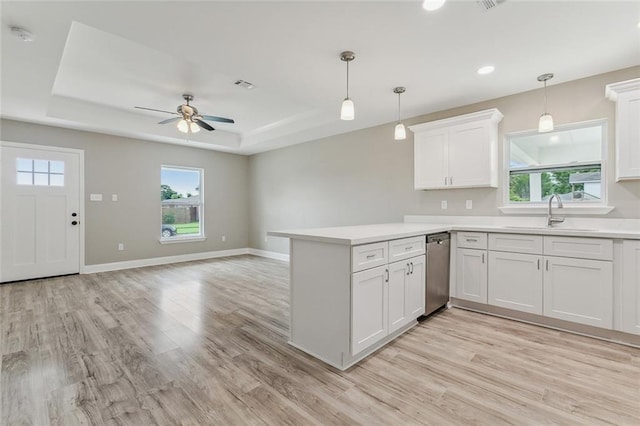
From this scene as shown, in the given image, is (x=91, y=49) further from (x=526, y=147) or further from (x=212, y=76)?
(x=526, y=147)

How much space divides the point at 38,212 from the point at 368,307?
18.2 feet

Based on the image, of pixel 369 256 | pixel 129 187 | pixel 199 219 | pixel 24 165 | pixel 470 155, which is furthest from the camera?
pixel 199 219

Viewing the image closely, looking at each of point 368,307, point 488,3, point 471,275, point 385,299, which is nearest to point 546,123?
point 488,3

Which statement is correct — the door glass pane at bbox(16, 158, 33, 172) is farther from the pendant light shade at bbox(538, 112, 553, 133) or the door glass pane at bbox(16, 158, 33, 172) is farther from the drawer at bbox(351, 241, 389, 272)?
the pendant light shade at bbox(538, 112, 553, 133)

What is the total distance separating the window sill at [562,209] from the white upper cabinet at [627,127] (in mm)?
357

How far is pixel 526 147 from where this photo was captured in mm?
3477

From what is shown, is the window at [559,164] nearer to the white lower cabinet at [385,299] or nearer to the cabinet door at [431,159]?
the cabinet door at [431,159]

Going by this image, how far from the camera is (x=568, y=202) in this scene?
3158mm

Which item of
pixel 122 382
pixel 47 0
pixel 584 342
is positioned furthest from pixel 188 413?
pixel 584 342

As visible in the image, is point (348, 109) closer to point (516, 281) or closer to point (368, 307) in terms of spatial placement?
point (368, 307)

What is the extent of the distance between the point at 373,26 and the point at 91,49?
2.80m

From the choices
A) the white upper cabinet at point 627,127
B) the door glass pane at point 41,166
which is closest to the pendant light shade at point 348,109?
the white upper cabinet at point 627,127

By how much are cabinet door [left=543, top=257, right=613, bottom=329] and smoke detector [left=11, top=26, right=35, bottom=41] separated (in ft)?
16.0

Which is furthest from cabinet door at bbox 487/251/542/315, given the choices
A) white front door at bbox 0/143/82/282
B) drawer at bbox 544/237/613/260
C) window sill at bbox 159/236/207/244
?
white front door at bbox 0/143/82/282
